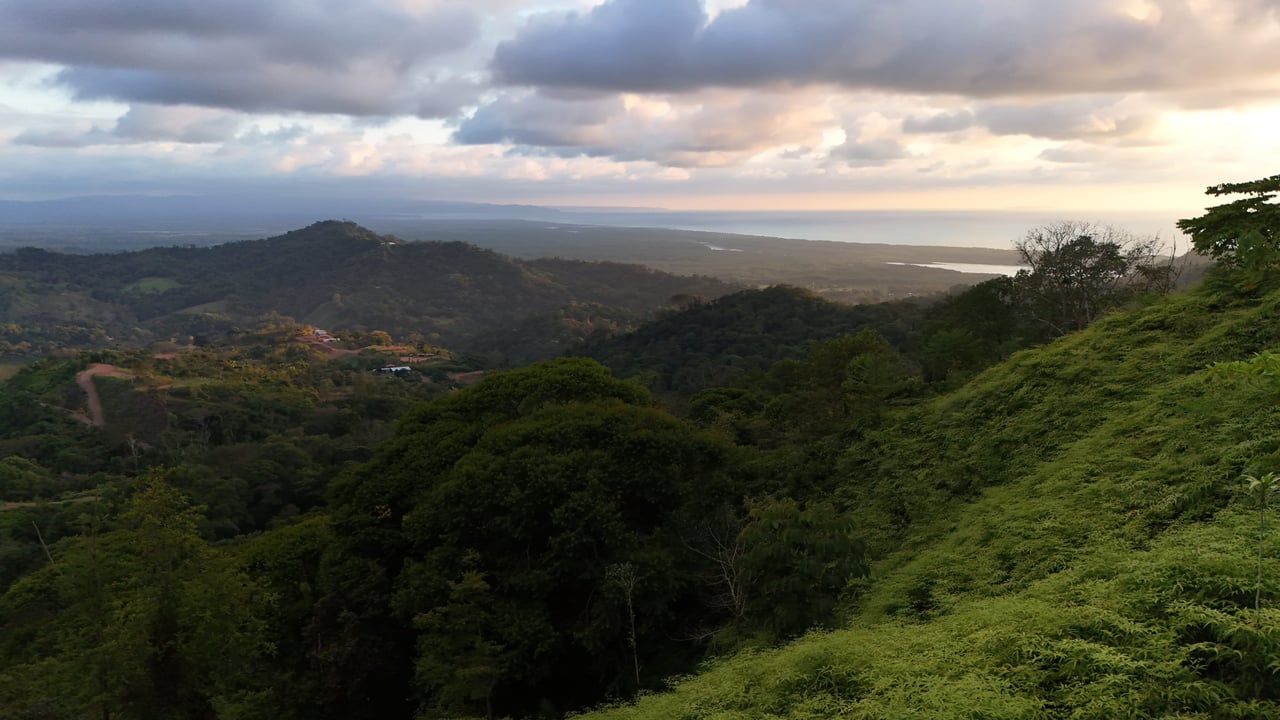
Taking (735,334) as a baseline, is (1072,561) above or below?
above

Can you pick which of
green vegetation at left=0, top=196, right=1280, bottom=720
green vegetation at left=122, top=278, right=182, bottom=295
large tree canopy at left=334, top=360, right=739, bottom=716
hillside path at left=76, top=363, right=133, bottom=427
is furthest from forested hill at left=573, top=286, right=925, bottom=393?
green vegetation at left=122, top=278, right=182, bottom=295

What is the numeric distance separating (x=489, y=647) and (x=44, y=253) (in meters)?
202

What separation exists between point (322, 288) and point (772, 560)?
550ft

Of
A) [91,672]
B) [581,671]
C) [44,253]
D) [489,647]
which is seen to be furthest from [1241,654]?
[44,253]

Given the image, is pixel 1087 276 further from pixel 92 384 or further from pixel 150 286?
pixel 150 286

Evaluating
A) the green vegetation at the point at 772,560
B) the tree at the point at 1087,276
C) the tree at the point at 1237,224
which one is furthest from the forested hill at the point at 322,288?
the tree at the point at 1237,224

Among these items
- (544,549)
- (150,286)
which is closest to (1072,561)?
(544,549)

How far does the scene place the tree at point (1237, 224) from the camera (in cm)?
1192

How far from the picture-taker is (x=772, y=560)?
8547 millimetres

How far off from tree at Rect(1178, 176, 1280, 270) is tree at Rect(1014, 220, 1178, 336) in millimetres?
6442

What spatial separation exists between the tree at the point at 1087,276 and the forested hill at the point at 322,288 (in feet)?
332

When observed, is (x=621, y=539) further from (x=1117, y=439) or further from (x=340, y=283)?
(x=340, y=283)

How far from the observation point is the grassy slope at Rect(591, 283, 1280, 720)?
14.5ft

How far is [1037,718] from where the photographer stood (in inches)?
168
